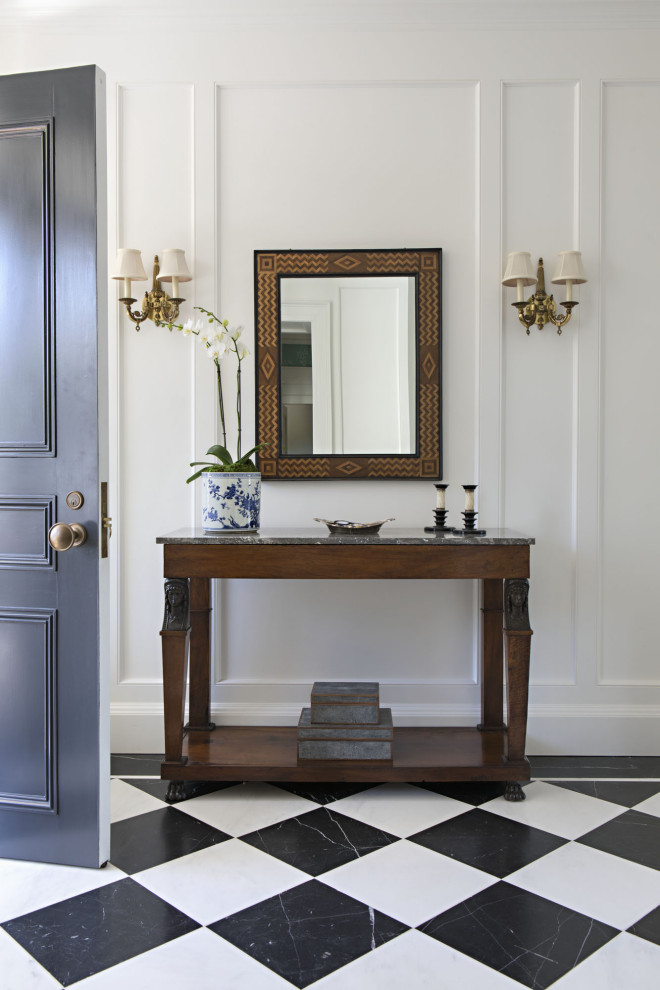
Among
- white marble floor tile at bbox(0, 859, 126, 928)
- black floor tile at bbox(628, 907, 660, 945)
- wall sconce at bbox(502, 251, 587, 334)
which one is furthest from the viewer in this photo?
wall sconce at bbox(502, 251, 587, 334)

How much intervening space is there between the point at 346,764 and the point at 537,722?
0.88 metres

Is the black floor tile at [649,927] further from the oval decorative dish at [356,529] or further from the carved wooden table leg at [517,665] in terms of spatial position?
the oval decorative dish at [356,529]

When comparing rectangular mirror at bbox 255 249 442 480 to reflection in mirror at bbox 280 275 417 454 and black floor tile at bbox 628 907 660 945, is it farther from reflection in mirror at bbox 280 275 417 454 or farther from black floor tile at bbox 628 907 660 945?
black floor tile at bbox 628 907 660 945

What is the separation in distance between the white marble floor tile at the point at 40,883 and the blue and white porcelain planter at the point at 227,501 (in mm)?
1113

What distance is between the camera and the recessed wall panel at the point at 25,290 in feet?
6.45

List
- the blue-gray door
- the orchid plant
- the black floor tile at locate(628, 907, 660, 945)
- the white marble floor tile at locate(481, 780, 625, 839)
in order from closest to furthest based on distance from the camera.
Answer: the black floor tile at locate(628, 907, 660, 945)
the blue-gray door
the white marble floor tile at locate(481, 780, 625, 839)
the orchid plant

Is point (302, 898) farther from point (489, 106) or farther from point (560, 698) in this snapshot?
point (489, 106)

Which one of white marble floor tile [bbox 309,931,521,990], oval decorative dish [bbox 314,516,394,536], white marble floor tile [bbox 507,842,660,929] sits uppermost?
oval decorative dish [bbox 314,516,394,536]

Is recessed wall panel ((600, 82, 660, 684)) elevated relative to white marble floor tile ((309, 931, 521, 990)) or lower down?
elevated

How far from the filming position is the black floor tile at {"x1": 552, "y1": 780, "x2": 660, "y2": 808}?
2.48 meters

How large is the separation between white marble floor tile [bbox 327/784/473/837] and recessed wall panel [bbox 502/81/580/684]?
2.35 feet

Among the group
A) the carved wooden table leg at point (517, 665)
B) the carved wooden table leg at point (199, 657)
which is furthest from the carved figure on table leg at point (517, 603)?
the carved wooden table leg at point (199, 657)

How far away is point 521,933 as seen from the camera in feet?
5.59

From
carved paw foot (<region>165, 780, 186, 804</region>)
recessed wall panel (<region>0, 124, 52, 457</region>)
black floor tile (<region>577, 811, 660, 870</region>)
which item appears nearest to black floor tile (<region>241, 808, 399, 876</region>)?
carved paw foot (<region>165, 780, 186, 804</region>)
